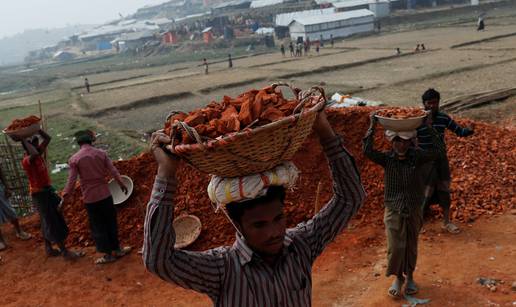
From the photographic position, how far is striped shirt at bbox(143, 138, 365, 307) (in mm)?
1500

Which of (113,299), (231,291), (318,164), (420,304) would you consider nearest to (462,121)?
(318,164)

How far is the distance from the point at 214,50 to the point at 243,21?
10.6 m

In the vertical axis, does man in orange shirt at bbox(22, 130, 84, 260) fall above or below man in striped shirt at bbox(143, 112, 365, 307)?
below

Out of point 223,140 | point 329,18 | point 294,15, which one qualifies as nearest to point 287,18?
point 294,15

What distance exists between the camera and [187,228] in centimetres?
603

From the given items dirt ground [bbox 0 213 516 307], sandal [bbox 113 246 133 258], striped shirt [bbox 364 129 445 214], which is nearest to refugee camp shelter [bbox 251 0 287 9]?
sandal [bbox 113 246 133 258]

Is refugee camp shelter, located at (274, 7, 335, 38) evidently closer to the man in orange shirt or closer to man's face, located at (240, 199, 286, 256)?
the man in orange shirt

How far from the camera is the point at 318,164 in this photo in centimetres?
673

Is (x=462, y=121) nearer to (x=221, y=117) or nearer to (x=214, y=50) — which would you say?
(x=221, y=117)

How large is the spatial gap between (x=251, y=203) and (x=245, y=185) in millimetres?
97

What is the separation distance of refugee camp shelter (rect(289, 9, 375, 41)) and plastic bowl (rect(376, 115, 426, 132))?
38.8m

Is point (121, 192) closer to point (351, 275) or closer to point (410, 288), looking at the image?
point (351, 275)

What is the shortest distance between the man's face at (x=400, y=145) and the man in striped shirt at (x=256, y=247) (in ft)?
6.42

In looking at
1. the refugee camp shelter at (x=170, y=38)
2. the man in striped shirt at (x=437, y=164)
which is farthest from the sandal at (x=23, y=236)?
the refugee camp shelter at (x=170, y=38)
